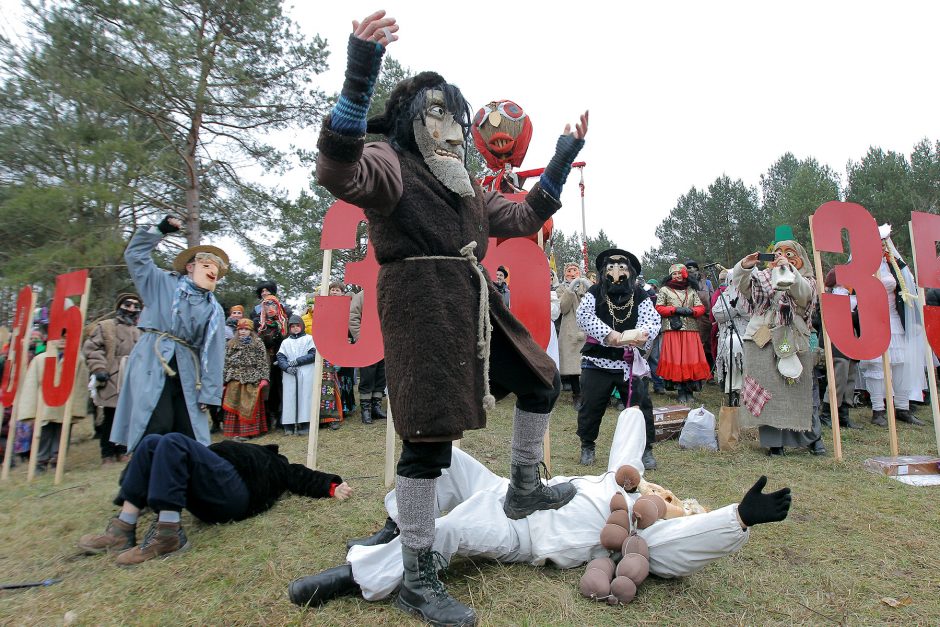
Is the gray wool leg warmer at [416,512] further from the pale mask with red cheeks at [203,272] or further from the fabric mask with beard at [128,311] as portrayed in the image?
the fabric mask with beard at [128,311]

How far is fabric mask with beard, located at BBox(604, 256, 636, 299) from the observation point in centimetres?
470

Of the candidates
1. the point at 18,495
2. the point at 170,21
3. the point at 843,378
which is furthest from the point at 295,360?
the point at 170,21

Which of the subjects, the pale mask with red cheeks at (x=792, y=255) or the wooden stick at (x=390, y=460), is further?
the pale mask with red cheeks at (x=792, y=255)

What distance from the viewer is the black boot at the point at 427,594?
2029 millimetres

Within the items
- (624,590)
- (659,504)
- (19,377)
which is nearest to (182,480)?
(624,590)

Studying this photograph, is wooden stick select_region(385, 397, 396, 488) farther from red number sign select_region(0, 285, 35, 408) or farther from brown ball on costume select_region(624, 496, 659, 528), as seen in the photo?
red number sign select_region(0, 285, 35, 408)

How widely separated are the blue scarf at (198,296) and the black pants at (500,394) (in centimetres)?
218

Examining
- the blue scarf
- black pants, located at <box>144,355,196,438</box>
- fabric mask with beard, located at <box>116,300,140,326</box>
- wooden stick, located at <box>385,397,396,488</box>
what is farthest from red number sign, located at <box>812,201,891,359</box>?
fabric mask with beard, located at <box>116,300,140,326</box>

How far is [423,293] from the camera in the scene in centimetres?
211

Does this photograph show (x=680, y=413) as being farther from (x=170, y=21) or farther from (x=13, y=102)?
(x=13, y=102)

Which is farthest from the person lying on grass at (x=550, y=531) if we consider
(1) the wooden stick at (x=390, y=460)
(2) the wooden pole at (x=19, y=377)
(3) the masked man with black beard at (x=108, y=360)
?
(2) the wooden pole at (x=19, y=377)

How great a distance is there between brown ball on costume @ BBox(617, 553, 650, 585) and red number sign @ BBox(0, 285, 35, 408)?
6.53 meters

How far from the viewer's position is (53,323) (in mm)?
5789

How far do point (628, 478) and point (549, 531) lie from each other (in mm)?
451
